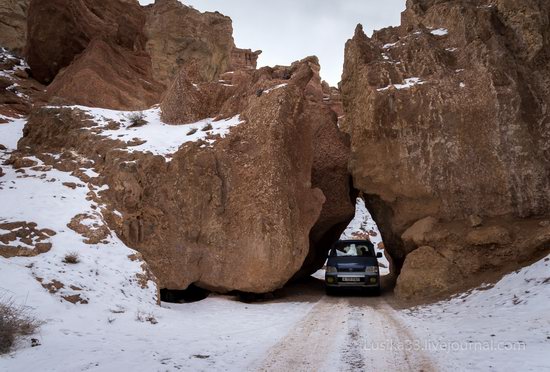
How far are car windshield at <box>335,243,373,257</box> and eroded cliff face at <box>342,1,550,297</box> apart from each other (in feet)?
4.84

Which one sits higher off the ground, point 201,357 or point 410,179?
point 410,179

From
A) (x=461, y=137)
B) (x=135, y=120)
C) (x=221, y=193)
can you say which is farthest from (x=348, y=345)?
(x=135, y=120)

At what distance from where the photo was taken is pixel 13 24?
31.5 m

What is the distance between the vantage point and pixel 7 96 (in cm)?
2116

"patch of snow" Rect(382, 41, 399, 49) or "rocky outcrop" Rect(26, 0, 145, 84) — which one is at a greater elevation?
"rocky outcrop" Rect(26, 0, 145, 84)

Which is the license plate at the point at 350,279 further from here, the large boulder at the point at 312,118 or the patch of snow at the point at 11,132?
the patch of snow at the point at 11,132

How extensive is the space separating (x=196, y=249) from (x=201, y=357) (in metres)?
6.06

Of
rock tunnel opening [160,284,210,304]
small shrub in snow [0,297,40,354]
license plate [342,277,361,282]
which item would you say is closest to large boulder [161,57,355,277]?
license plate [342,277,361,282]

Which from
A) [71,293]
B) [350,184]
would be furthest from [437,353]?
[350,184]

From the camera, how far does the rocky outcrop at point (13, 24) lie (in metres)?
30.7

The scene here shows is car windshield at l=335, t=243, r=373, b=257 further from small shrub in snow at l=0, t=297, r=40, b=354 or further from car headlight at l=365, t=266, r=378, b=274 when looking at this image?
small shrub in snow at l=0, t=297, r=40, b=354

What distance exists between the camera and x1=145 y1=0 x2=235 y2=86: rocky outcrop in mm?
30422

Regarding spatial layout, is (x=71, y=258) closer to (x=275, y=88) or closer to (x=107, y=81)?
(x=275, y=88)

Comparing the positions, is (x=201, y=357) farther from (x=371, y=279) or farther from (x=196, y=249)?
(x=371, y=279)
